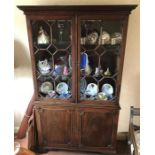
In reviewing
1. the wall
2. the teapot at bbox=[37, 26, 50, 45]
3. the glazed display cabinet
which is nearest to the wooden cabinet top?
the glazed display cabinet

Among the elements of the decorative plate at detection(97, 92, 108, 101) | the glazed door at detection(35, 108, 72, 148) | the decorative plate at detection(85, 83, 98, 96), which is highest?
the decorative plate at detection(85, 83, 98, 96)

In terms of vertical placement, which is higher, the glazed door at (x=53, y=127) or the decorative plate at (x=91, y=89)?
the decorative plate at (x=91, y=89)

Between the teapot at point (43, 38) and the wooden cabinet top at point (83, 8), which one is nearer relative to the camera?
the wooden cabinet top at point (83, 8)

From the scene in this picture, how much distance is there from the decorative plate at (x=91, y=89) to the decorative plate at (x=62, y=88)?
25cm

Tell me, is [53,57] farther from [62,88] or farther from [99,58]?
[99,58]

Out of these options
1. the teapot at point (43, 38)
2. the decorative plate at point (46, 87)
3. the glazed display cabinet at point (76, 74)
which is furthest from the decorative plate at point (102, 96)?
the teapot at point (43, 38)

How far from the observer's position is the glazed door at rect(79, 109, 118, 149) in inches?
97.6

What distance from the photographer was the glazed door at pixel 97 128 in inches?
97.6

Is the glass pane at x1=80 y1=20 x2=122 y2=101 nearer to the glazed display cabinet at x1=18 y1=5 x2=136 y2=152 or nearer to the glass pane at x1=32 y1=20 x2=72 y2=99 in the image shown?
the glazed display cabinet at x1=18 y1=5 x2=136 y2=152

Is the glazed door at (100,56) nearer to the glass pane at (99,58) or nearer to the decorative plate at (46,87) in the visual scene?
the glass pane at (99,58)

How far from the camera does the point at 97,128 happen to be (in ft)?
8.29

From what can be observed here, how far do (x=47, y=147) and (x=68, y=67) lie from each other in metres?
1.05

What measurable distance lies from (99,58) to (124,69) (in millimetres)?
519
